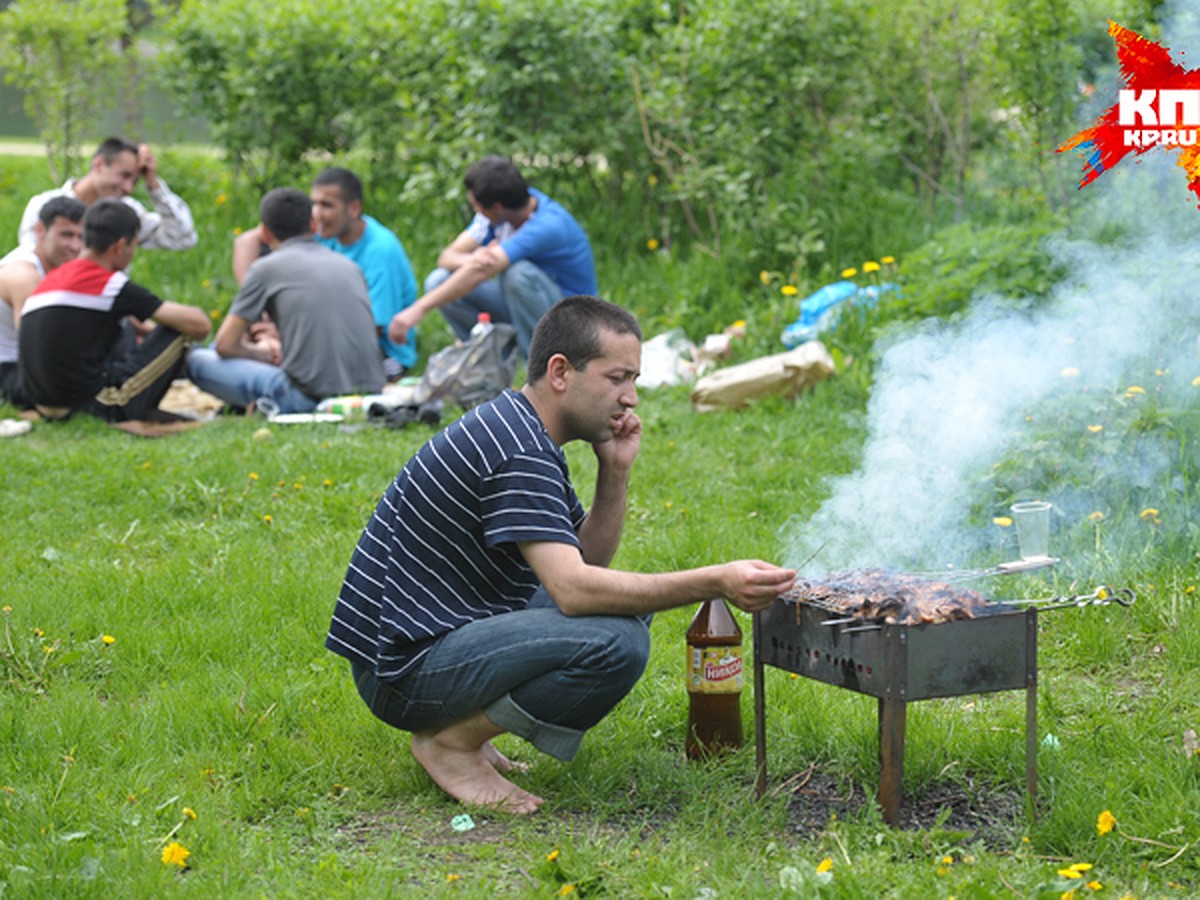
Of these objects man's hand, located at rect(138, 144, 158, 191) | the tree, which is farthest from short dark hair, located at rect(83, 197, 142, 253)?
the tree

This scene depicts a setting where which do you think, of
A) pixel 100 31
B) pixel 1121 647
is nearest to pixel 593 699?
pixel 1121 647

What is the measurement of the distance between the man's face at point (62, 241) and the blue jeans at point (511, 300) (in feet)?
7.55

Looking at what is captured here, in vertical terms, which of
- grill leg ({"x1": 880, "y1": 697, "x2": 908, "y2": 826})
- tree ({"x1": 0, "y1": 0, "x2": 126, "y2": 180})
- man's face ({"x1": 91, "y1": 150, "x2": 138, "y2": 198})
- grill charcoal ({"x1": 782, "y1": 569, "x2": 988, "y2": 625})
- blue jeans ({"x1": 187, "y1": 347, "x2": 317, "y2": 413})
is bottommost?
grill leg ({"x1": 880, "y1": 697, "x2": 908, "y2": 826})

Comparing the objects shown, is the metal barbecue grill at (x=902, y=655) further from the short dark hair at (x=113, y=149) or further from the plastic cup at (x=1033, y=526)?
the short dark hair at (x=113, y=149)

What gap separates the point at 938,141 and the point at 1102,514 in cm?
622

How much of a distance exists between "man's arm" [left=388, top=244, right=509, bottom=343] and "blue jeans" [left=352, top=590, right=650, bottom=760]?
5573 mm

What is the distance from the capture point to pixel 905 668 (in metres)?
3.48

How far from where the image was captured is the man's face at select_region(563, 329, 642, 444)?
3.89 metres

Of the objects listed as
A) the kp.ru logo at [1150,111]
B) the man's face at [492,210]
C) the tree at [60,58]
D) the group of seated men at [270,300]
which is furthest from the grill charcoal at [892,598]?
the tree at [60,58]

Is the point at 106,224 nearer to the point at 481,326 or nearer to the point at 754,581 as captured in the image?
the point at 481,326

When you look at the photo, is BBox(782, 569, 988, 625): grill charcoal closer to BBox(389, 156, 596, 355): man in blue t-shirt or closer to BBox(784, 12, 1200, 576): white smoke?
BBox(784, 12, 1200, 576): white smoke

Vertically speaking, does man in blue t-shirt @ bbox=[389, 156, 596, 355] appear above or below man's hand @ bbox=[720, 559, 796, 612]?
above

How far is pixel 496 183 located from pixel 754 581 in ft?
20.3

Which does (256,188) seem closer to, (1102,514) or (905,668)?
(1102,514)
